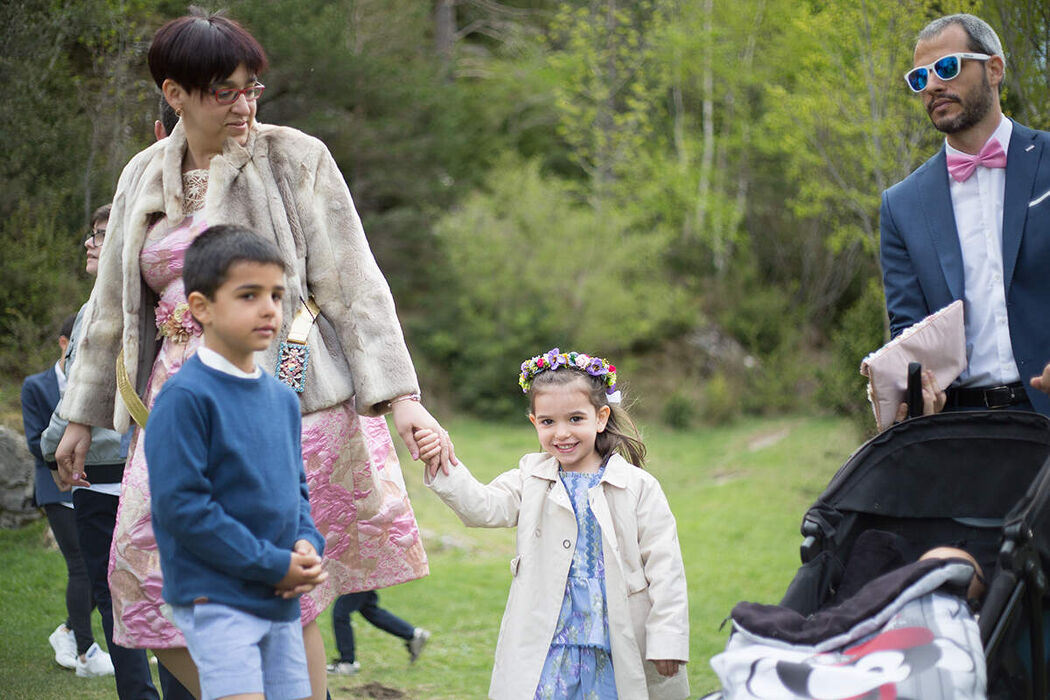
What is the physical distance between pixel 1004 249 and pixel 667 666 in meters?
1.70

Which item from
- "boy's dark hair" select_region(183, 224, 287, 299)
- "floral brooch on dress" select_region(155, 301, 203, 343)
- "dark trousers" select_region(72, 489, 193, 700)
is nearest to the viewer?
"boy's dark hair" select_region(183, 224, 287, 299)

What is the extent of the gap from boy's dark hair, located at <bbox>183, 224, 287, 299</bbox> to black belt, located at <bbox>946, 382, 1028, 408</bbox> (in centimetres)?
224

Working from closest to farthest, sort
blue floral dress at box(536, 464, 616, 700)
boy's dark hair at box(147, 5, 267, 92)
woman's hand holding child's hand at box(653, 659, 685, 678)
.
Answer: boy's dark hair at box(147, 5, 267, 92), woman's hand holding child's hand at box(653, 659, 685, 678), blue floral dress at box(536, 464, 616, 700)

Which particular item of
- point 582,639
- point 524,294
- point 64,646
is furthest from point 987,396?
point 524,294

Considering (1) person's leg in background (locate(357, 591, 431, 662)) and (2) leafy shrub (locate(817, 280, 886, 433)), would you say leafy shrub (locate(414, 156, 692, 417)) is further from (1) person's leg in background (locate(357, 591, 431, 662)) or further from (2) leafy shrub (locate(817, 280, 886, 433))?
(1) person's leg in background (locate(357, 591, 431, 662))

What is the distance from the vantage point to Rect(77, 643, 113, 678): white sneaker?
5004mm

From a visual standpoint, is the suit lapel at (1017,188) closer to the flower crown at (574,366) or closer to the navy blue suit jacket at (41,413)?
the flower crown at (574,366)

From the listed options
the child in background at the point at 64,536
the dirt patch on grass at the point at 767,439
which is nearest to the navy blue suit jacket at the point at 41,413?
the child in background at the point at 64,536

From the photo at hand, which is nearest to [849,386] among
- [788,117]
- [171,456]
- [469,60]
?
[788,117]

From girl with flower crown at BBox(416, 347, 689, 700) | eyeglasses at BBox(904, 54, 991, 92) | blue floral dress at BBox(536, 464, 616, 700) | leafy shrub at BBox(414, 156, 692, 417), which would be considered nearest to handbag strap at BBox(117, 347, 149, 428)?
girl with flower crown at BBox(416, 347, 689, 700)

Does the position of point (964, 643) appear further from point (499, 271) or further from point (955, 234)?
point (499, 271)

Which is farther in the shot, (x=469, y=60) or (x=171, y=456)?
(x=469, y=60)

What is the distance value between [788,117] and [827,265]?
23.4 feet

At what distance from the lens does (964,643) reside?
8.43ft
